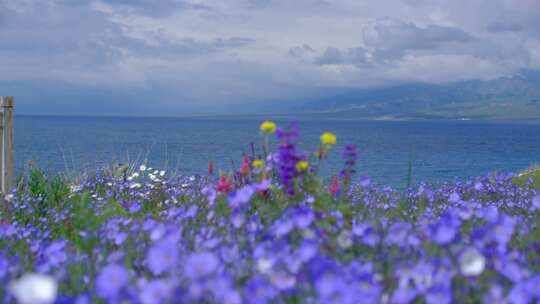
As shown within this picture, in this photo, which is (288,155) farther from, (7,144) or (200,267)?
(7,144)

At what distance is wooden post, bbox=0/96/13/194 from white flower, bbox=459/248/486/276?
368 inches

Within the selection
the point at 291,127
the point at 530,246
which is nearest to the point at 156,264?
the point at 291,127

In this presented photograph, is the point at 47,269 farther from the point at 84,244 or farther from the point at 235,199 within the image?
the point at 235,199

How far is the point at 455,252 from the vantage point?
2.99 m

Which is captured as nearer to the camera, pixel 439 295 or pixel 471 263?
pixel 439 295

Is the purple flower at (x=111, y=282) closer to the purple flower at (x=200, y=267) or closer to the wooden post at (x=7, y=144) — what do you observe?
the purple flower at (x=200, y=267)

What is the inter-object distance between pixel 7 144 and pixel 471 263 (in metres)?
9.58

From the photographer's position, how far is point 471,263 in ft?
9.34

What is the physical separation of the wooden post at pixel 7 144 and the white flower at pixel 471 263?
9.34 meters

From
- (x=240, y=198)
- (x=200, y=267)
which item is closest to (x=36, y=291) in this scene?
(x=200, y=267)

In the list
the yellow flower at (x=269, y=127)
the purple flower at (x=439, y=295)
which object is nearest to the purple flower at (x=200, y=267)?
the purple flower at (x=439, y=295)

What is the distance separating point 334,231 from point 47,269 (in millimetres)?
1904

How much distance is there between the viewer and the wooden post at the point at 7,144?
10.1 m

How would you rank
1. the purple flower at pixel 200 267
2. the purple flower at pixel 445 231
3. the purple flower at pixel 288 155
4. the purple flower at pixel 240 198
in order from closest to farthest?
1. the purple flower at pixel 200 267
2. the purple flower at pixel 445 231
3. the purple flower at pixel 240 198
4. the purple flower at pixel 288 155
